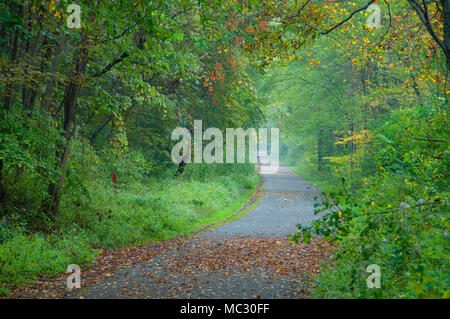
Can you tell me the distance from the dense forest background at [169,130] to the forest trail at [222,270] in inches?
26.7

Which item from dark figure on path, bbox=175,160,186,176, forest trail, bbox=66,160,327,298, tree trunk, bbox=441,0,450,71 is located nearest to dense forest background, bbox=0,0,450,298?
tree trunk, bbox=441,0,450,71

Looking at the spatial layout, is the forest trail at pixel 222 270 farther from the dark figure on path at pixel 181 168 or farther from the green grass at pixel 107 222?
the dark figure on path at pixel 181 168

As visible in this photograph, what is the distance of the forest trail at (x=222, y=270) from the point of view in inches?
231

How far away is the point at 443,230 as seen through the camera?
5.45m

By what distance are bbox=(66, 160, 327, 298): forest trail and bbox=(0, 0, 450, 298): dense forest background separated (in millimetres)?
678

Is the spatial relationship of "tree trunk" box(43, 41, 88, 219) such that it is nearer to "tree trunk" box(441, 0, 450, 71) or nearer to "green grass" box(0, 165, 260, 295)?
"green grass" box(0, 165, 260, 295)

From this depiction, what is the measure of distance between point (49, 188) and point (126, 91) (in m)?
5.87

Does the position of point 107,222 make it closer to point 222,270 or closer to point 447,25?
point 222,270

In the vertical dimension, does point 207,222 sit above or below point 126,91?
below

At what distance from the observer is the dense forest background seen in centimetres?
560

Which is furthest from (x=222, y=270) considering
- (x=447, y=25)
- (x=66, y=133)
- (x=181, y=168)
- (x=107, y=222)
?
(x=181, y=168)
